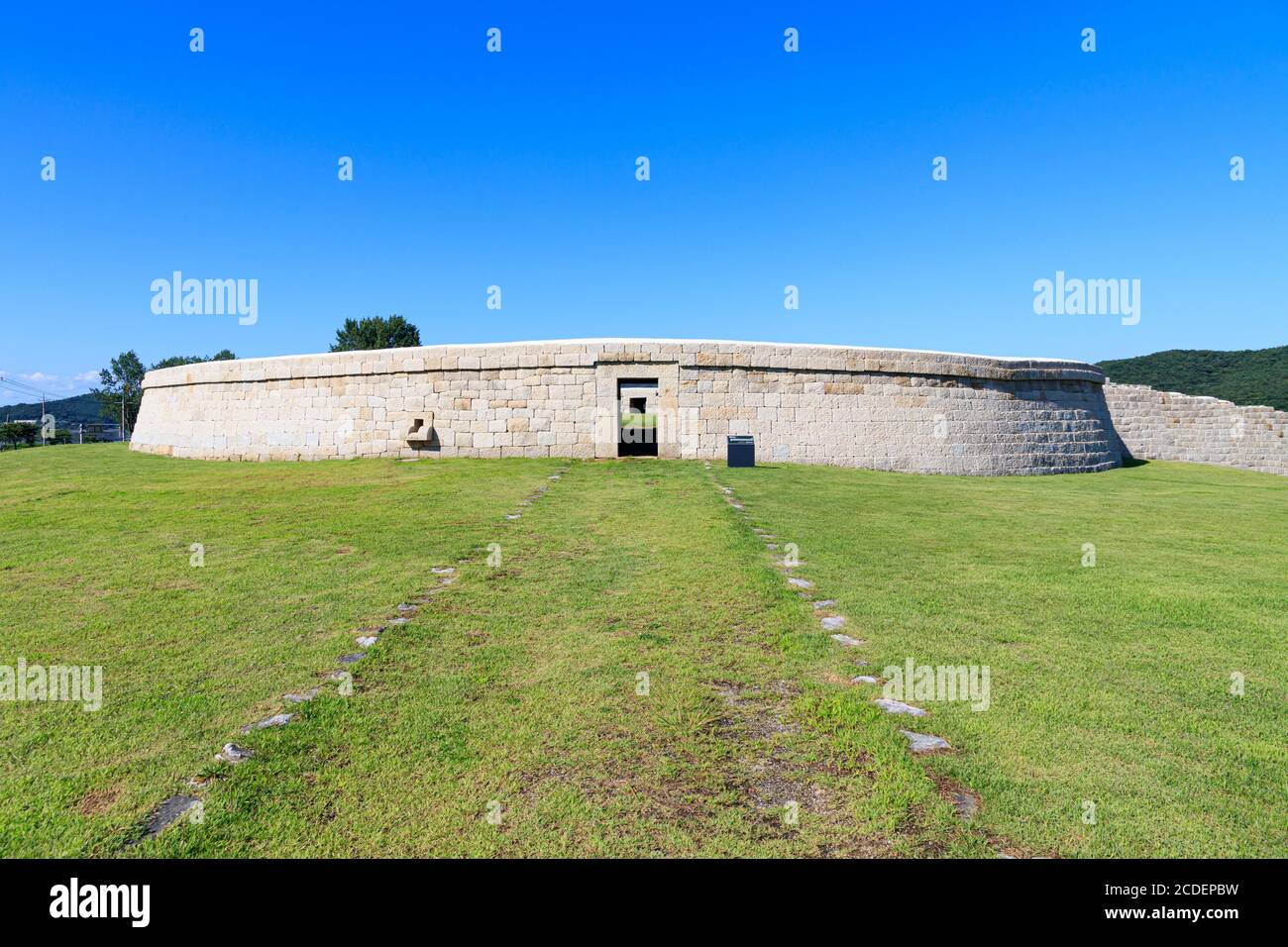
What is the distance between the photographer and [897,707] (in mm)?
3842

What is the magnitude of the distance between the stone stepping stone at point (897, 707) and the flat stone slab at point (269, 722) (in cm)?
340

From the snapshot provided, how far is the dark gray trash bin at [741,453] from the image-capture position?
55.3 feet

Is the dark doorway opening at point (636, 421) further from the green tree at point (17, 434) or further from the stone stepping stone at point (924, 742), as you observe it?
the green tree at point (17, 434)

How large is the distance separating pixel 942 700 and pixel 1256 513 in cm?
1231

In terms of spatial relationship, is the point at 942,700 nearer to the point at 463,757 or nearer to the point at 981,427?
the point at 463,757

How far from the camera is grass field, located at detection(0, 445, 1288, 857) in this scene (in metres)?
2.71

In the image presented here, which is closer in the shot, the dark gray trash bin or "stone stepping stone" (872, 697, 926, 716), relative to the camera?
"stone stepping stone" (872, 697, 926, 716)

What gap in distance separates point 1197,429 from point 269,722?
3561 cm

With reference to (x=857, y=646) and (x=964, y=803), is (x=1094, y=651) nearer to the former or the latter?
(x=857, y=646)

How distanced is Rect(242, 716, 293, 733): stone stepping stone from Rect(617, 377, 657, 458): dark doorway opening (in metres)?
15.0

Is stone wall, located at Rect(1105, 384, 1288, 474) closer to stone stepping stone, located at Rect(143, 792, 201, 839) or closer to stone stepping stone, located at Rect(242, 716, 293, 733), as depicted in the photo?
stone stepping stone, located at Rect(242, 716, 293, 733)

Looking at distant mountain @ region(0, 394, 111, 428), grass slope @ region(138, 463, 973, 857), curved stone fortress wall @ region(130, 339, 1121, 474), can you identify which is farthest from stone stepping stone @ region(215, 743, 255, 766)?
distant mountain @ region(0, 394, 111, 428)

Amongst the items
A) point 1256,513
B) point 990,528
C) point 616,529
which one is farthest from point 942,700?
point 1256,513

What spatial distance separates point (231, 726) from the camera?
3.57 m
